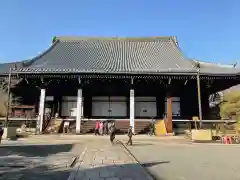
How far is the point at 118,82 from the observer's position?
25.9 m

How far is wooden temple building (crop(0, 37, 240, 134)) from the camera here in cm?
2322

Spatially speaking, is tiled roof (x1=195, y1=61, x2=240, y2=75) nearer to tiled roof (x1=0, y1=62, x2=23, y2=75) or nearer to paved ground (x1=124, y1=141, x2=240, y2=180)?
paved ground (x1=124, y1=141, x2=240, y2=180)

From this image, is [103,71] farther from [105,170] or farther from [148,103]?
[105,170]

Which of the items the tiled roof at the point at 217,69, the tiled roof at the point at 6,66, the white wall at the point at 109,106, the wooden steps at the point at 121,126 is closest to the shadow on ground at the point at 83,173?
the wooden steps at the point at 121,126

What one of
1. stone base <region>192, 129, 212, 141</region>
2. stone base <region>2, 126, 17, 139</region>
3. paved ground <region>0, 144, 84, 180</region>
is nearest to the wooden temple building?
stone base <region>192, 129, 212, 141</region>

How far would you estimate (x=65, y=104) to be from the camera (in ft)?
91.4

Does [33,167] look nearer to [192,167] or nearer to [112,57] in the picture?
[192,167]

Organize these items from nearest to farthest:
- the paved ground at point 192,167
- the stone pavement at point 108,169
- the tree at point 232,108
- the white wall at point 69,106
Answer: the stone pavement at point 108,169 → the paved ground at point 192,167 → the tree at point 232,108 → the white wall at point 69,106

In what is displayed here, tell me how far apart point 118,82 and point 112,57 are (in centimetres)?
456

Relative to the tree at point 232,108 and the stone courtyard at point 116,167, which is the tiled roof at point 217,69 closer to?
the tree at point 232,108

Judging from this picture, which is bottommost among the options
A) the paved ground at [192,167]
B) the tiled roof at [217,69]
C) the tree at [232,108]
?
the paved ground at [192,167]

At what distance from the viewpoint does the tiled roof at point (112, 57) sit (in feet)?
78.3

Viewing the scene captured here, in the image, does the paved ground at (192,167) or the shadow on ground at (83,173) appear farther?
the paved ground at (192,167)

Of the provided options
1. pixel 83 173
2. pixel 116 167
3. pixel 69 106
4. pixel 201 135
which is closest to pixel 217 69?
pixel 201 135
